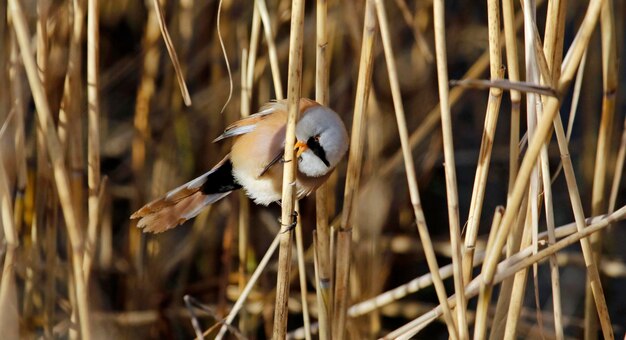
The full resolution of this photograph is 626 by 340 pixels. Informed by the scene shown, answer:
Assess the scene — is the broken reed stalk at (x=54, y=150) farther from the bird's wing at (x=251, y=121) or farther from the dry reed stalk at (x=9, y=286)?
the bird's wing at (x=251, y=121)

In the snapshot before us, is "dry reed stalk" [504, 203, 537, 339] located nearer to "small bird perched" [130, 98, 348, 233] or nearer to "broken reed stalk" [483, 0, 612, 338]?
"broken reed stalk" [483, 0, 612, 338]

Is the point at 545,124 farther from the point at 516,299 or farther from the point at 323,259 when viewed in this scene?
the point at 323,259

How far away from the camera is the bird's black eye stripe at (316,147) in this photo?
5.18ft

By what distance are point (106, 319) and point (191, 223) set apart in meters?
0.74

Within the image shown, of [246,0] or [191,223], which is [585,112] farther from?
[191,223]

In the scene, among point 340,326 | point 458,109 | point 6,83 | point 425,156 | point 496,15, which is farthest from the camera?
point 458,109

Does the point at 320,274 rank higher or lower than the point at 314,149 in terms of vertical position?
lower

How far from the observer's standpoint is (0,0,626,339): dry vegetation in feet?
4.17

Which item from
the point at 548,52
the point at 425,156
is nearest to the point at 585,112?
the point at 425,156

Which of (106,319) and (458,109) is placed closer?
(106,319)

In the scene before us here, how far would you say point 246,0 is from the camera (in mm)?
2324

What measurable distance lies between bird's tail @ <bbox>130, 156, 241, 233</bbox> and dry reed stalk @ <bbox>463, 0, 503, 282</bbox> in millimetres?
662

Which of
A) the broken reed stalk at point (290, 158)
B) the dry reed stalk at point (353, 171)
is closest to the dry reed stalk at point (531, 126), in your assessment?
the dry reed stalk at point (353, 171)

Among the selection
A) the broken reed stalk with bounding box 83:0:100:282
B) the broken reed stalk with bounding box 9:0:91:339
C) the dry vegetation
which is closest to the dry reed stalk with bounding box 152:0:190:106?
the dry vegetation
